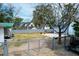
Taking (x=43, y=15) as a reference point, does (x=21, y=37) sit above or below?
below

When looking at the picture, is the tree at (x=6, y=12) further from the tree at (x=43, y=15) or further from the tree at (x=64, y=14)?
the tree at (x=64, y=14)

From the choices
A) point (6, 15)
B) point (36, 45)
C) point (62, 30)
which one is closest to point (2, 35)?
point (6, 15)

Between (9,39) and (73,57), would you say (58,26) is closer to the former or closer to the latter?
(73,57)

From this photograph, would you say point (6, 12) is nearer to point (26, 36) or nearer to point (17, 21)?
point (17, 21)

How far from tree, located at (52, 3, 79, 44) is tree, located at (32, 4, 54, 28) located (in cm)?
5

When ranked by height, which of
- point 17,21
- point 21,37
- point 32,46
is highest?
point 17,21

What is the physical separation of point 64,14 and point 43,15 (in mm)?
219

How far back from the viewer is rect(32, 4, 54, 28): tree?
62.2 inches

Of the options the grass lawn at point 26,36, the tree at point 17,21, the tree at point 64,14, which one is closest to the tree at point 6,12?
the tree at point 17,21

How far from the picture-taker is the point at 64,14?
158cm

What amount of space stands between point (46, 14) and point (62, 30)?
237 millimetres

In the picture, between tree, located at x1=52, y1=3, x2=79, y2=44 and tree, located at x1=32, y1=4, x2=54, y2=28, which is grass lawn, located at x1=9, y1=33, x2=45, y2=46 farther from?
tree, located at x1=52, y1=3, x2=79, y2=44

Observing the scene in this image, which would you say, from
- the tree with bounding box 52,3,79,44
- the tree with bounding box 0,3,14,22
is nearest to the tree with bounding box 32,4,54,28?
the tree with bounding box 52,3,79,44

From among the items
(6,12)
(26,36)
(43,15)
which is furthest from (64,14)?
(6,12)
